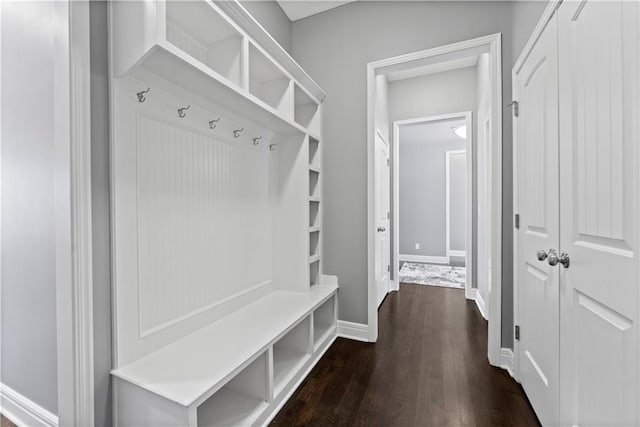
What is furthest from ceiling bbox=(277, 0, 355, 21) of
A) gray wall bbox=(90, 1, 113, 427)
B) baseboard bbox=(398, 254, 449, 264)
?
baseboard bbox=(398, 254, 449, 264)

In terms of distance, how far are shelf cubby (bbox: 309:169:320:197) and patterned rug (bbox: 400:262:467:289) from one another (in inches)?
103

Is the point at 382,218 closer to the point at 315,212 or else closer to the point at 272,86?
the point at 315,212

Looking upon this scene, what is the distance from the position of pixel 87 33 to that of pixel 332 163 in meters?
1.82

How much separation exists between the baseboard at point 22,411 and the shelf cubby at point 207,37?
6.06ft

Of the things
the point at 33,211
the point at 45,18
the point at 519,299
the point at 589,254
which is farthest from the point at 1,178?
the point at 519,299

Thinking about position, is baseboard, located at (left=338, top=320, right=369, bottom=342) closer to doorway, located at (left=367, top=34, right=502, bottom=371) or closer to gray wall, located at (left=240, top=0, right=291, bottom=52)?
doorway, located at (left=367, top=34, right=502, bottom=371)

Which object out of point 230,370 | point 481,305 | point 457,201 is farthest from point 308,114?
point 457,201

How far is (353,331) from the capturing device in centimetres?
251

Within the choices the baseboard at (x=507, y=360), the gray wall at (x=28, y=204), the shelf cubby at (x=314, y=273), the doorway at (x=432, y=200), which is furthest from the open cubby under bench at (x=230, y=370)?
the doorway at (x=432, y=200)

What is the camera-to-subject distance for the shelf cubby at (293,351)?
1.85 meters

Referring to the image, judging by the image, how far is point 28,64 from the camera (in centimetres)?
135

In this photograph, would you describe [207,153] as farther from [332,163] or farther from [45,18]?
[332,163]

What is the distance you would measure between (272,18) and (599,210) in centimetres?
262

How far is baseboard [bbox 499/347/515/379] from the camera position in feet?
6.44
